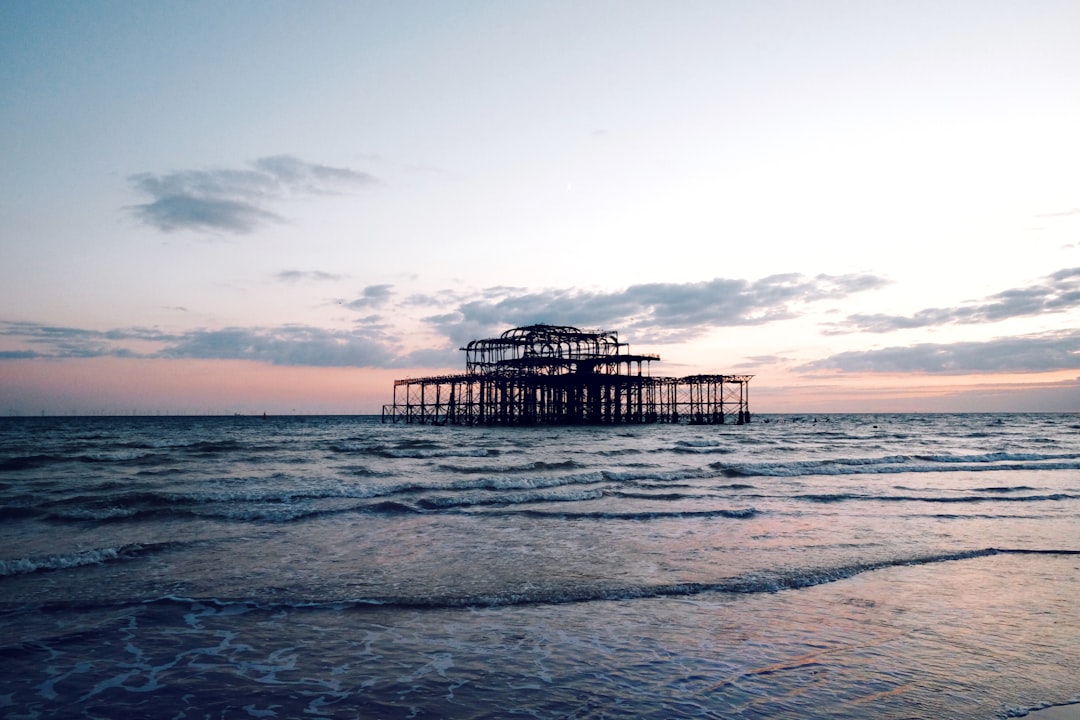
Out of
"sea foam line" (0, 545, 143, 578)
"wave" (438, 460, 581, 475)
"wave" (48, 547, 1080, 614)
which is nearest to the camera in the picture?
"wave" (48, 547, 1080, 614)

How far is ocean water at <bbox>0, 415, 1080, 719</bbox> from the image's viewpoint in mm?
5402

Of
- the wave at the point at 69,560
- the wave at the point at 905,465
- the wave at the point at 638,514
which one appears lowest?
the wave at the point at 905,465

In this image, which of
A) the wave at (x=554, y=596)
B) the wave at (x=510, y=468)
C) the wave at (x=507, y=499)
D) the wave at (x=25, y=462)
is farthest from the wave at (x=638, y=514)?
the wave at (x=25, y=462)

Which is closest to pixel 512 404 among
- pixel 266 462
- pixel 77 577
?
pixel 266 462

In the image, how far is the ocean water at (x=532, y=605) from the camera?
5402 millimetres

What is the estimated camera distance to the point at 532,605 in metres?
7.88

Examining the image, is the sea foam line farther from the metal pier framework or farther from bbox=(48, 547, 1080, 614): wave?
the metal pier framework

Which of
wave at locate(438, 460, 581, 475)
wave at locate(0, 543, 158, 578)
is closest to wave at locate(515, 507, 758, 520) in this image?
wave at locate(0, 543, 158, 578)

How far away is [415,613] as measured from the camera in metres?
7.56

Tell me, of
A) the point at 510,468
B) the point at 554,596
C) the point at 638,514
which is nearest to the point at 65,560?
the point at 554,596

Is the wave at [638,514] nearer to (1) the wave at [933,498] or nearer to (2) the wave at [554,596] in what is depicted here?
(1) the wave at [933,498]

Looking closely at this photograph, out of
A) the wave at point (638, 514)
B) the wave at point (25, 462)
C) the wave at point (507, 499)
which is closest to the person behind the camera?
the wave at point (638, 514)

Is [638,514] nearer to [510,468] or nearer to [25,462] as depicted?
[510,468]

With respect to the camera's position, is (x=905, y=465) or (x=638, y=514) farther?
(x=905, y=465)
